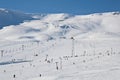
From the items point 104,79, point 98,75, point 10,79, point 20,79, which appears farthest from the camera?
point 10,79

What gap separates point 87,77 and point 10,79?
15.4 m

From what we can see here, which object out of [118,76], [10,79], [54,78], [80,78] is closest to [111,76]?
[118,76]

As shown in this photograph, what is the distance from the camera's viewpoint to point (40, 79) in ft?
111

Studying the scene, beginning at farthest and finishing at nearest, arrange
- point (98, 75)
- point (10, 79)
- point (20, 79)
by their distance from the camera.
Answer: point (10, 79)
point (20, 79)
point (98, 75)

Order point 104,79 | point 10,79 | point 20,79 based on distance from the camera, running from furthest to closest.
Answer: point 10,79, point 20,79, point 104,79

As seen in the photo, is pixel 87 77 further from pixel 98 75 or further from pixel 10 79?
pixel 10 79

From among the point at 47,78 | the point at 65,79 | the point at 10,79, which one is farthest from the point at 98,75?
the point at 10,79

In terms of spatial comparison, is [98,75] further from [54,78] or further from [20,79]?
[20,79]

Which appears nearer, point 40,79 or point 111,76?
point 111,76

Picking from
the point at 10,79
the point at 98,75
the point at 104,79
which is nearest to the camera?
the point at 104,79

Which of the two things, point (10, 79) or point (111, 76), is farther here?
point (10, 79)

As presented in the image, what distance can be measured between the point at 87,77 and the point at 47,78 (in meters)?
4.72

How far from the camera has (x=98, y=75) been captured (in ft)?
106

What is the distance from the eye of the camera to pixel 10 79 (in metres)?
43.3
